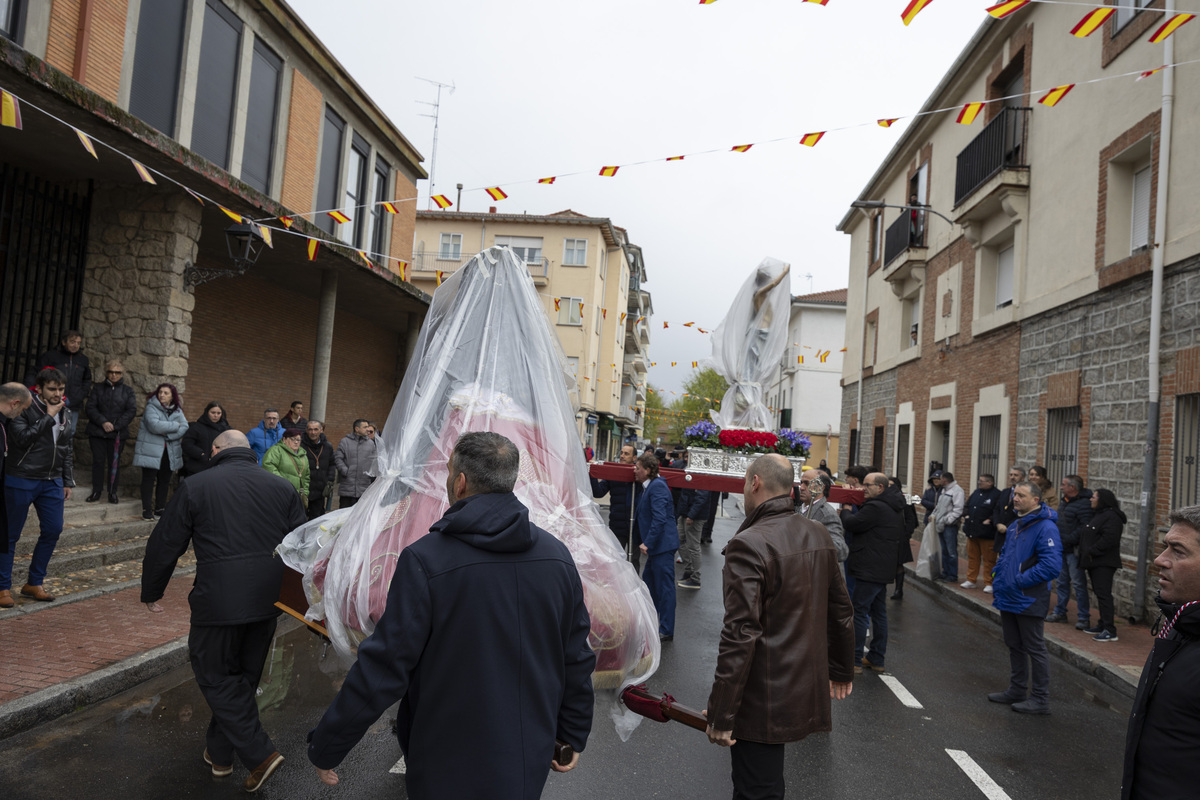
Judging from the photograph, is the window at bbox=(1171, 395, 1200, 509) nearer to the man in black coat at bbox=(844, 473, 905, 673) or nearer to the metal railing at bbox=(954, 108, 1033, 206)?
the man in black coat at bbox=(844, 473, 905, 673)

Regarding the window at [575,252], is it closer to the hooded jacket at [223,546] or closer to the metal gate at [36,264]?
the metal gate at [36,264]

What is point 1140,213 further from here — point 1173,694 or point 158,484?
point 158,484

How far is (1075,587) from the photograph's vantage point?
8992mm

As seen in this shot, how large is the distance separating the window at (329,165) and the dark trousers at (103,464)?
20.4ft

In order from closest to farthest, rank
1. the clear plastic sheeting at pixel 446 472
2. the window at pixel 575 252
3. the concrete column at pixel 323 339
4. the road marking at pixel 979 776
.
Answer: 1. the clear plastic sheeting at pixel 446 472
2. the road marking at pixel 979 776
3. the concrete column at pixel 323 339
4. the window at pixel 575 252

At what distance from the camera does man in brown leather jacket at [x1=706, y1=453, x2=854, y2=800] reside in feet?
10.1

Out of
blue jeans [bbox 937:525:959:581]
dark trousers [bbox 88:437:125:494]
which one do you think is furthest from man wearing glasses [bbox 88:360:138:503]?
blue jeans [bbox 937:525:959:581]

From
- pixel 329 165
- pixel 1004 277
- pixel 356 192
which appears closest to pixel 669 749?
pixel 329 165

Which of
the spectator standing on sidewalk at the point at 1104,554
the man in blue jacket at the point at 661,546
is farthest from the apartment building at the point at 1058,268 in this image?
the man in blue jacket at the point at 661,546

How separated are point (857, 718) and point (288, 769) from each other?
356 centimetres

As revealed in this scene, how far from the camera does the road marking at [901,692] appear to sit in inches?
222

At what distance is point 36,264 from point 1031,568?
10.0 m

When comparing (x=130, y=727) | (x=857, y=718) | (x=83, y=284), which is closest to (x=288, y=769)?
(x=130, y=727)

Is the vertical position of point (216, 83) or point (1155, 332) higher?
point (216, 83)
